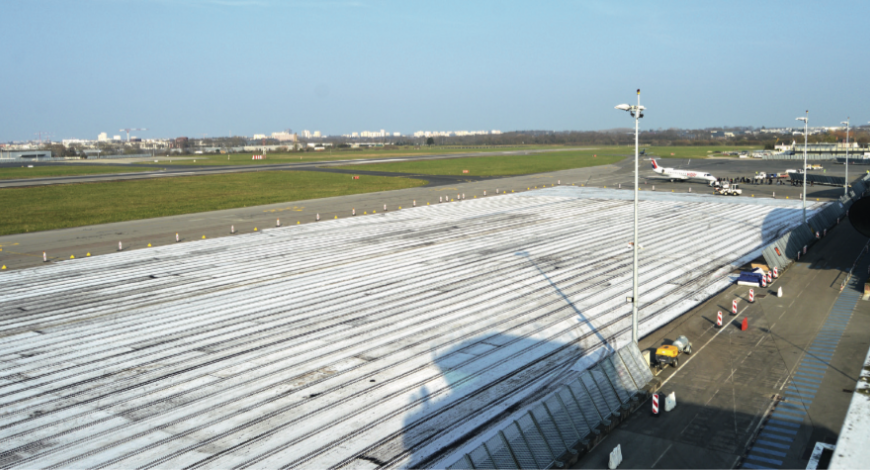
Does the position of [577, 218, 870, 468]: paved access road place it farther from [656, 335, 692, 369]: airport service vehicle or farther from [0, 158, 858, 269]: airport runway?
[0, 158, 858, 269]: airport runway

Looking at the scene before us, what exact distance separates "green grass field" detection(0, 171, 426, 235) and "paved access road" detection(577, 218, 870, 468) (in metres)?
53.9

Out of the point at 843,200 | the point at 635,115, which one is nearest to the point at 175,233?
the point at 635,115

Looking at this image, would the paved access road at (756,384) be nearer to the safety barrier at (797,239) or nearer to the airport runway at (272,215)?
the safety barrier at (797,239)

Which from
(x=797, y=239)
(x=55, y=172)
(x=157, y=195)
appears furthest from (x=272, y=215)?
(x=55, y=172)

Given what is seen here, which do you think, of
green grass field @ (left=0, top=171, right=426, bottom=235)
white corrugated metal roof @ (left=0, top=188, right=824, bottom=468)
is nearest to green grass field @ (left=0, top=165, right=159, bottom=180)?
green grass field @ (left=0, top=171, right=426, bottom=235)

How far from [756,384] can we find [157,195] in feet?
246

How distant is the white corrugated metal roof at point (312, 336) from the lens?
17797mm

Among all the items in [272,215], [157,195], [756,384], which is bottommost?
[756,384]

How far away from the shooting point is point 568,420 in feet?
56.4

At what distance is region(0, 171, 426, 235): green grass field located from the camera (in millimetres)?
60688

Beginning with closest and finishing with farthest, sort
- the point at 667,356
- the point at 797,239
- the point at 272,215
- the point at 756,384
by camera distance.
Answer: the point at 756,384 → the point at 667,356 → the point at 797,239 → the point at 272,215

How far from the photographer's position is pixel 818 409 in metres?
19.1

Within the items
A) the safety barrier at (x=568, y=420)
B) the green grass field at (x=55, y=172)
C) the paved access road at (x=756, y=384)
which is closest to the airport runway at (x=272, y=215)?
the safety barrier at (x=568, y=420)

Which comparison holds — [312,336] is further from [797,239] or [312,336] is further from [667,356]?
[797,239]
